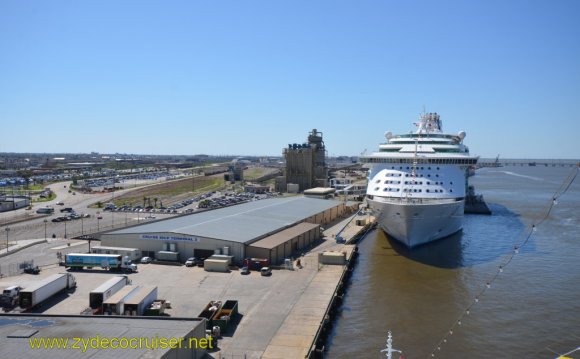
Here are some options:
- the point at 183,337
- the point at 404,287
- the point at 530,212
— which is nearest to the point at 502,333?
the point at 404,287

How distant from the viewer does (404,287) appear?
97.1 feet

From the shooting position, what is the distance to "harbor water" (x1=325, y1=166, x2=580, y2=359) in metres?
21.0

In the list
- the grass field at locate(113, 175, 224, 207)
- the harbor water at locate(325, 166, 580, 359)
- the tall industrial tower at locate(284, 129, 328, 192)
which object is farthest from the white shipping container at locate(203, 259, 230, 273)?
the tall industrial tower at locate(284, 129, 328, 192)

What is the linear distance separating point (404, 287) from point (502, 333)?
26.0 ft

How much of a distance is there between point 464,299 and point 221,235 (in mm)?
17646

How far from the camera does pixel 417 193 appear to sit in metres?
37.8

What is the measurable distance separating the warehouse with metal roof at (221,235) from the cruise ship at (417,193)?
7.68 meters

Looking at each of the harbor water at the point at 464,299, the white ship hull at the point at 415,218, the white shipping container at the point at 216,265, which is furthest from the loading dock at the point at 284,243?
the white ship hull at the point at 415,218

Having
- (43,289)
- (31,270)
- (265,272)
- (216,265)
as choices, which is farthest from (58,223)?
(265,272)

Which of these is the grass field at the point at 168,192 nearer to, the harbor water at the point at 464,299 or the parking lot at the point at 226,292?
the parking lot at the point at 226,292

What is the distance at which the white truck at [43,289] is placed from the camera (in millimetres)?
22203

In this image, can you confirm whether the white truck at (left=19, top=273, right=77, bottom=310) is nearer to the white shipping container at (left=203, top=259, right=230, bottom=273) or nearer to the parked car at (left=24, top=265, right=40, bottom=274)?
the parked car at (left=24, top=265, right=40, bottom=274)

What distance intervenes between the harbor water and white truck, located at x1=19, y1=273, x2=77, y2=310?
48.8 ft

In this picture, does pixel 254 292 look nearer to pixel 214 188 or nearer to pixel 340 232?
pixel 340 232
